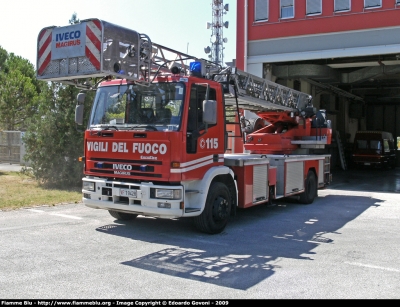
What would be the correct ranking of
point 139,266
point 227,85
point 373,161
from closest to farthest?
point 139,266 < point 227,85 < point 373,161

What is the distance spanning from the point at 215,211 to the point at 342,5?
13698 millimetres

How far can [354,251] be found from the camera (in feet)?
23.5

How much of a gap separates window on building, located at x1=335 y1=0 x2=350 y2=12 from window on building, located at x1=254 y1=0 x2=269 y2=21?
302 cm

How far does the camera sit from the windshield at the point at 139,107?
7566 mm

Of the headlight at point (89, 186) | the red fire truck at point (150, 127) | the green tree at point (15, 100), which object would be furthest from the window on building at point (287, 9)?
the green tree at point (15, 100)

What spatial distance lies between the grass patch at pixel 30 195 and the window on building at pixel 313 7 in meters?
12.1

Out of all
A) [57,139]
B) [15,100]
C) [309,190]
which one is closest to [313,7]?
[309,190]

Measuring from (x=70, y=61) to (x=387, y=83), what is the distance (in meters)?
26.3

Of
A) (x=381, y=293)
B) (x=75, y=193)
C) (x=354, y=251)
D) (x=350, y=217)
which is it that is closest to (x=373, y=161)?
(x=350, y=217)

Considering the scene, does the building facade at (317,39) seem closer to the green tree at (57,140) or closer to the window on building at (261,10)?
the window on building at (261,10)

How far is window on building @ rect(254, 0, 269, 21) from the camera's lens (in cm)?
1988

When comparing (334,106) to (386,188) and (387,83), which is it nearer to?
(387,83)

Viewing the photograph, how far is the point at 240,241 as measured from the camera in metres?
7.75

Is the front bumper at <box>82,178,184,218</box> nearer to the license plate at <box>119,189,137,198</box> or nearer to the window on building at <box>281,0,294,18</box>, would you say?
the license plate at <box>119,189,137,198</box>
